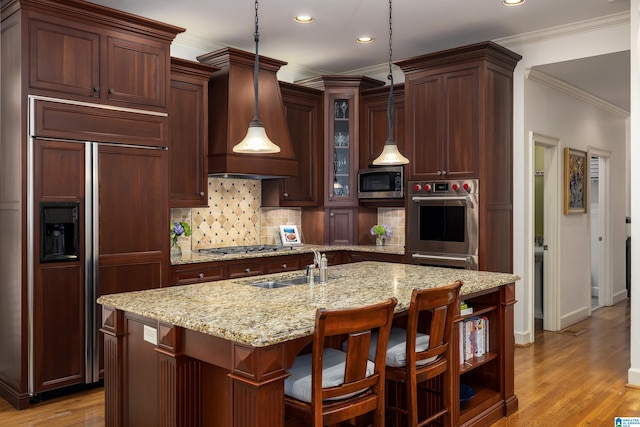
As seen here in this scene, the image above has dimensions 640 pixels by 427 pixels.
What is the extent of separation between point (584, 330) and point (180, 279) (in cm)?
425

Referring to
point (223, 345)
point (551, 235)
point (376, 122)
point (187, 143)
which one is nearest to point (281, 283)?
point (223, 345)

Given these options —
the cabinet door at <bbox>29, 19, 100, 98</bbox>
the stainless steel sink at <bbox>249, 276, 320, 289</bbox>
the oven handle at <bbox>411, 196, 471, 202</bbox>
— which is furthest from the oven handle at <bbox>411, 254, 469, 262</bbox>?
the cabinet door at <bbox>29, 19, 100, 98</bbox>

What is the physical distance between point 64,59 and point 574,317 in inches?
224

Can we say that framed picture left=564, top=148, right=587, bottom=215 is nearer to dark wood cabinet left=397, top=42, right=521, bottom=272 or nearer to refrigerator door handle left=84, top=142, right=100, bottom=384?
dark wood cabinet left=397, top=42, right=521, bottom=272

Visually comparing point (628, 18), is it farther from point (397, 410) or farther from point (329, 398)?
point (329, 398)

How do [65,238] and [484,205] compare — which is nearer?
[65,238]

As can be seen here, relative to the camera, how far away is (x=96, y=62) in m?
3.77

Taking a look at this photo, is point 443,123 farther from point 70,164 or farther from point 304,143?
point 70,164

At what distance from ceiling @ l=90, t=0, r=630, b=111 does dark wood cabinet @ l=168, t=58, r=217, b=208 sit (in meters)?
0.46

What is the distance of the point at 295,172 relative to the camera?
5387 millimetres

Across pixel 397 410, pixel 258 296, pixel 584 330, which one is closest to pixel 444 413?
pixel 397 410

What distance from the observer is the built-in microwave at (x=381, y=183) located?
218 inches

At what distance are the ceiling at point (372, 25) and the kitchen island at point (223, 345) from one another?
7.52 feet

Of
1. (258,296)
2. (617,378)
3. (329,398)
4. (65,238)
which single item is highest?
(65,238)
